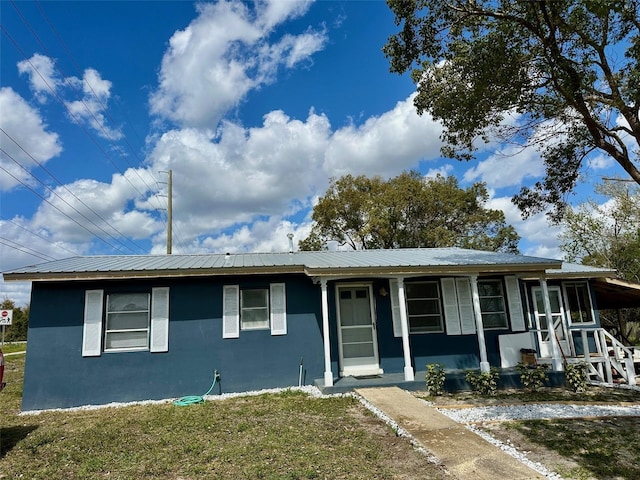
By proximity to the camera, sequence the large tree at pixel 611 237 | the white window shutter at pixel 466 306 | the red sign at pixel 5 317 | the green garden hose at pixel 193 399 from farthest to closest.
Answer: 1. the large tree at pixel 611 237
2. the red sign at pixel 5 317
3. the white window shutter at pixel 466 306
4. the green garden hose at pixel 193 399

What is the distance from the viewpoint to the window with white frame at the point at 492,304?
33.7 ft

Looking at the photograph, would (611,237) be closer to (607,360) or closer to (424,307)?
(607,360)

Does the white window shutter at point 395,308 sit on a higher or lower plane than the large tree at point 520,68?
lower

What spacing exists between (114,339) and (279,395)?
382cm

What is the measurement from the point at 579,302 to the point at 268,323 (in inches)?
361

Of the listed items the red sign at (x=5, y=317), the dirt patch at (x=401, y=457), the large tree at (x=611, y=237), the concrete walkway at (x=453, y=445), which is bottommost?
the dirt patch at (x=401, y=457)

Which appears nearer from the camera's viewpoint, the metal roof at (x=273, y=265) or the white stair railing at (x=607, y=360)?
the metal roof at (x=273, y=265)

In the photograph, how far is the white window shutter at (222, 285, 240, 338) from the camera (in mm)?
8961

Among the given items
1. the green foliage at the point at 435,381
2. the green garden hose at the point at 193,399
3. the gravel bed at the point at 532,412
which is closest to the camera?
the gravel bed at the point at 532,412

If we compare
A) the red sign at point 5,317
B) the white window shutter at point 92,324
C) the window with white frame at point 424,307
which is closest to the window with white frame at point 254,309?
the white window shutter at point 92,324

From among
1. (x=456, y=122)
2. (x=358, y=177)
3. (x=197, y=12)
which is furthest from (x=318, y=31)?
(x=358, y=177)

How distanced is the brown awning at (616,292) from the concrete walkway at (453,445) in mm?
8033

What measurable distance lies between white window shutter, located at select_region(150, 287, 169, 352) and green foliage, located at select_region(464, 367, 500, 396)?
6.54 meters

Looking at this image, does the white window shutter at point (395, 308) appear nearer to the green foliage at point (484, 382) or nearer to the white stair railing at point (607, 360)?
the green foliage at point (484, 382)
